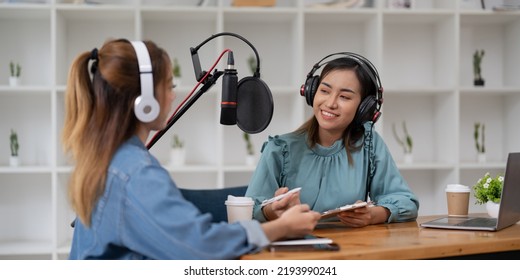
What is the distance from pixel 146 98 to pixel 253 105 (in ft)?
1.55

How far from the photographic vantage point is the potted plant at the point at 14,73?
11.6 feet

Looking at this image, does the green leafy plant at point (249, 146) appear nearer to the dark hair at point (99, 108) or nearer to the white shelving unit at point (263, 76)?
the white shelving unit at point (263, 76)

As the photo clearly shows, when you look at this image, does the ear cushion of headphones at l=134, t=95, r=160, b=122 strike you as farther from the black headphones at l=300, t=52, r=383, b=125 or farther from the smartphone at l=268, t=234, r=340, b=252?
the black headphones at l=300, t=52, r=383, b=125

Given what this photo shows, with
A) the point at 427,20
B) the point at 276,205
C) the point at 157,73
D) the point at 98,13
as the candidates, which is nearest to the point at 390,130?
the point at 427,20

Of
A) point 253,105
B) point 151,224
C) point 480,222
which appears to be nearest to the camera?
point 151,224

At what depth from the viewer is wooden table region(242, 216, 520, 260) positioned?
4.78ft

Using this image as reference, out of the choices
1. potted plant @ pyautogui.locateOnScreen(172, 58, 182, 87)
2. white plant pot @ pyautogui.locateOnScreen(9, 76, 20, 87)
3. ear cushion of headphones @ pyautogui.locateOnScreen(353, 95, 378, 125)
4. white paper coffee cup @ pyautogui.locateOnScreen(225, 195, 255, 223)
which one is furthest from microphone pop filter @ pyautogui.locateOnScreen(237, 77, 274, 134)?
white plant pot @ pyautogui.locateOnScreen(9, 76, 20, 87)

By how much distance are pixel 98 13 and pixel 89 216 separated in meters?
2.33

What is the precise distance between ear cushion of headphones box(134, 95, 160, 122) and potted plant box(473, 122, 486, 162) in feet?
9.26

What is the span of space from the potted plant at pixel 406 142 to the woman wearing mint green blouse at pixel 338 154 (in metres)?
1.61

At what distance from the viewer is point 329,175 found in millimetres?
2172

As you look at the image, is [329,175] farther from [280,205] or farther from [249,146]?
[249,146]

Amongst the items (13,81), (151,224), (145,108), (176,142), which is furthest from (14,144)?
(151,224)

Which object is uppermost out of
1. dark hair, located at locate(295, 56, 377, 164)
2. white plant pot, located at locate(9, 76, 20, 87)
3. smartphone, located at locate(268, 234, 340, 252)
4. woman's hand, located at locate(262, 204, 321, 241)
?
white plant pot, located at locate(9, 76, 20, 87)
